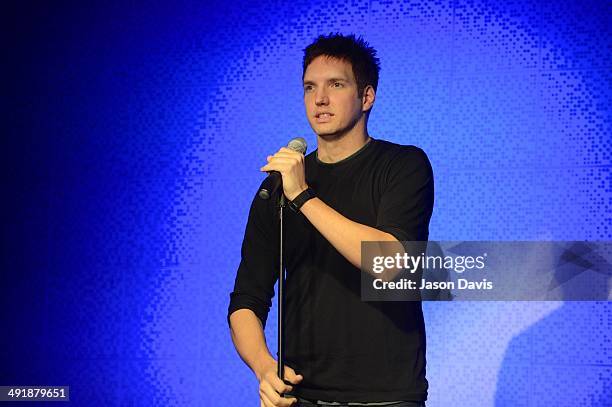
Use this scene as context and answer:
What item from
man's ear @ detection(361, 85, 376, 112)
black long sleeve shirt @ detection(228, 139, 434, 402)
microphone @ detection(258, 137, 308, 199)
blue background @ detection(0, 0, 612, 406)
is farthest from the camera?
blue background @ detection(0, 0, 612, 406)

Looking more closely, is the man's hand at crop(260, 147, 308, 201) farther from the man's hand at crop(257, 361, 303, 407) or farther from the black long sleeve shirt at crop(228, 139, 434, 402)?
the man's hand at crop(257, 361, 303, 407)

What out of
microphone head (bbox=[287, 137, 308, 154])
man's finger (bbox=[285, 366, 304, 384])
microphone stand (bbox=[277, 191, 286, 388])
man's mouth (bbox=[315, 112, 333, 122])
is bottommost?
man's finger (bbox=[285, 366, 304, 384])

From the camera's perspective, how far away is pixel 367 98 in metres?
2.12

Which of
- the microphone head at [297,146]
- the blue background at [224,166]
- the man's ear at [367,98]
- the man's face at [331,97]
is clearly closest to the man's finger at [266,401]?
the microphone head at [297,146]

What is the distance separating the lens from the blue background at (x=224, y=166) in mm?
2824

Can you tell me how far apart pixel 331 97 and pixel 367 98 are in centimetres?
14

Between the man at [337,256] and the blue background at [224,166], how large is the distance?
938mm

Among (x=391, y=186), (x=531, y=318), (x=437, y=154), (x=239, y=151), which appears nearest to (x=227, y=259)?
(x=239, y=151)

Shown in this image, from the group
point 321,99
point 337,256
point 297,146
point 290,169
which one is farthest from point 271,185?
point 321,99

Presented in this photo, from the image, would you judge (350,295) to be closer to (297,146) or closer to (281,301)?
(281,301)

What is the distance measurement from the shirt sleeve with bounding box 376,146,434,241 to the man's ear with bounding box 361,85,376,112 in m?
0.20

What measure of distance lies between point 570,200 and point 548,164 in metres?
0.15

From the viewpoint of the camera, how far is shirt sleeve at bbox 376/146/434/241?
1820 millimetres

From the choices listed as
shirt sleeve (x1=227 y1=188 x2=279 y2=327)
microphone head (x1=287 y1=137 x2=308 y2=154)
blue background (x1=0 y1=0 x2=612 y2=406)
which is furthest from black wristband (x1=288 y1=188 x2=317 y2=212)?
blue background (x1=0 y1=0 x2=612 y2=406)
